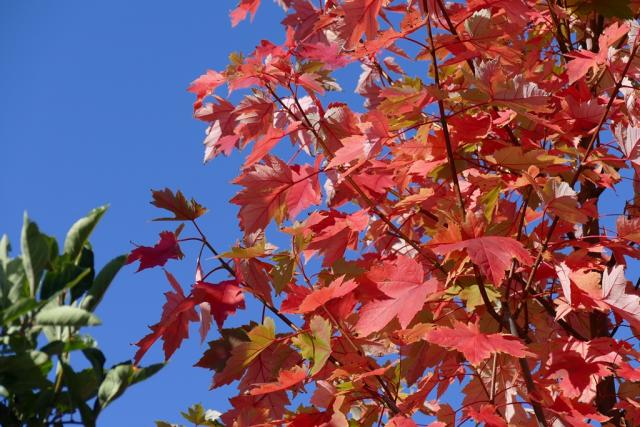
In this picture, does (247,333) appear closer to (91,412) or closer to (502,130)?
(91,412)

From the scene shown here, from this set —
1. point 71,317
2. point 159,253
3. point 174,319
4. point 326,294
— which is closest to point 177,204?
point 159,253

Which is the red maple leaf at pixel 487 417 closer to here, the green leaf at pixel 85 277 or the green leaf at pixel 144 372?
the green leaf at pixel 144 372

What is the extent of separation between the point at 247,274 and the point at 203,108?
718mm

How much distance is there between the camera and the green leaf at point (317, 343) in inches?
82.0

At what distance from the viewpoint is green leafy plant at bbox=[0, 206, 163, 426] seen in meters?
1.20

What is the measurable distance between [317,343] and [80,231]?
98cm

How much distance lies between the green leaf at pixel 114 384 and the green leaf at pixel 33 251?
193 mm

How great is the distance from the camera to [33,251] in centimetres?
121

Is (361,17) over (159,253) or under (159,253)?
over

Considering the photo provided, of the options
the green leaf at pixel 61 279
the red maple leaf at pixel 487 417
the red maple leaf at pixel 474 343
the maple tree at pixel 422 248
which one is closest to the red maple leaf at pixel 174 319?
the maple tree at pixel 422 248

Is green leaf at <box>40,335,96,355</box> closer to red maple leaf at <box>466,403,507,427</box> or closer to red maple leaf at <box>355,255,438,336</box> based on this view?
red maple leaf at <box>355,255,438,336</box>

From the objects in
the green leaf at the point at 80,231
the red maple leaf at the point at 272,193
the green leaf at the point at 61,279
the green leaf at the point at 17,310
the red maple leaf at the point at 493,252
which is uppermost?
the red maple leaf at the point at 272,193

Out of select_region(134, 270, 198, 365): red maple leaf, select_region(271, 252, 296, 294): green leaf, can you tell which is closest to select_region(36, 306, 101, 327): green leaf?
select_region(134, 270, 198, 365): red maple leaf

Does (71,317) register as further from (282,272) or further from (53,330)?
(282,272)
